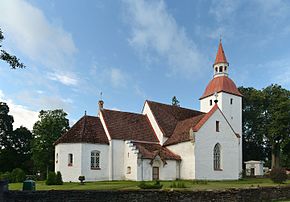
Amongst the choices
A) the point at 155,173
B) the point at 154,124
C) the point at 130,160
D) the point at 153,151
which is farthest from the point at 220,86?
the point at 130,160

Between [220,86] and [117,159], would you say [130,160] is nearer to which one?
[117,159]

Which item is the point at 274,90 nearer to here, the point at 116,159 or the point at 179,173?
the point at 179,173

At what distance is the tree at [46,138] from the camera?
52750 millimetres

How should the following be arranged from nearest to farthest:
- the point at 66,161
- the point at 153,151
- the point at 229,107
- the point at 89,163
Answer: the point at 89,163
the point at 66,161
the point at 153,151
the point at 229,107

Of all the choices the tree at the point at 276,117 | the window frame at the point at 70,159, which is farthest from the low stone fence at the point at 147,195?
the tree at the point at 276,117

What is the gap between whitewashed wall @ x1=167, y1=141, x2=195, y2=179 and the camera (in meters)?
38.1

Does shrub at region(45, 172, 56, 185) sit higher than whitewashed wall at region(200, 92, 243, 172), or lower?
lower

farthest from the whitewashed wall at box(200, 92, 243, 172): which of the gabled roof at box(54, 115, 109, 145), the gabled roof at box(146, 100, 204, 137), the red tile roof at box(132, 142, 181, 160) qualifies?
the gabled roof at box(54, 115, 109, 145)

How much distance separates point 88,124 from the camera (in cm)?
3950

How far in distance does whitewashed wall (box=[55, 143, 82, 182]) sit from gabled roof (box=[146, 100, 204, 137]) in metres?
10.7

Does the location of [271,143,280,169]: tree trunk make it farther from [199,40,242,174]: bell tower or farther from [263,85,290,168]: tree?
[199,40,242,174]: bell tower

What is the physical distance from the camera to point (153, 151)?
38.8 m

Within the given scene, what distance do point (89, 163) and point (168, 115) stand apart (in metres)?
12.7

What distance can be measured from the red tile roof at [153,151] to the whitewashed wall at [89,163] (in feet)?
11.8
